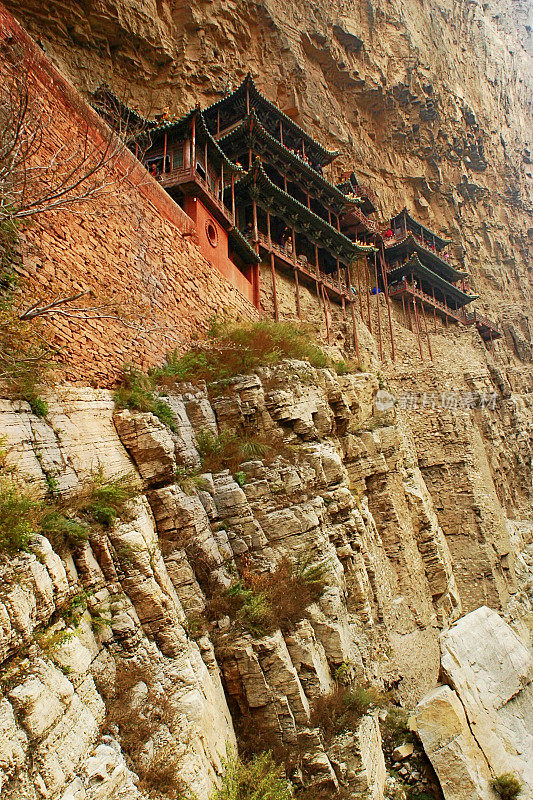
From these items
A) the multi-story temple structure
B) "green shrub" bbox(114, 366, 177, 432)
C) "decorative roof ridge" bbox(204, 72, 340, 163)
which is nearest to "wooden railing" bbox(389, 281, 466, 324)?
the multi-story temple structure

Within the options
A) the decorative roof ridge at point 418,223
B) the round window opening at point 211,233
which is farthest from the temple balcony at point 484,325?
the round window opening at point 211,233

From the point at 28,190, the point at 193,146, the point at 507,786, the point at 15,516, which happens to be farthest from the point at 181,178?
the point at 507,786

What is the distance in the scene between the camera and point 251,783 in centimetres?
458

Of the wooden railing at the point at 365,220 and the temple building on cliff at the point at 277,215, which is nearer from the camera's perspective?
the temple building on cliff at the point at 277,215

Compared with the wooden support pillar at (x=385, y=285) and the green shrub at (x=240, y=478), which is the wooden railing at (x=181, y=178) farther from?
the wooden support pillar at (x=385, y=285)

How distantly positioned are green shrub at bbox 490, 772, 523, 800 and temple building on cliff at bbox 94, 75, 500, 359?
12093 millimetres

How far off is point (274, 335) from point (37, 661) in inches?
301

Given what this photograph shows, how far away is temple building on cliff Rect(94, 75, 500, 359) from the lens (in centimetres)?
1441

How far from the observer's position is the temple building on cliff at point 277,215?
14.4 metres

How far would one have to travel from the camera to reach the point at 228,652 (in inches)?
218

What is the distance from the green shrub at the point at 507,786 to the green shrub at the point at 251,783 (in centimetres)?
342

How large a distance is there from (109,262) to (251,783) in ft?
25.7

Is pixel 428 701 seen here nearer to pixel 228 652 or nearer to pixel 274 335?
pixel 228 652

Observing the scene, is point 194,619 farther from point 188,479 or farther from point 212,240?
point 212,240
